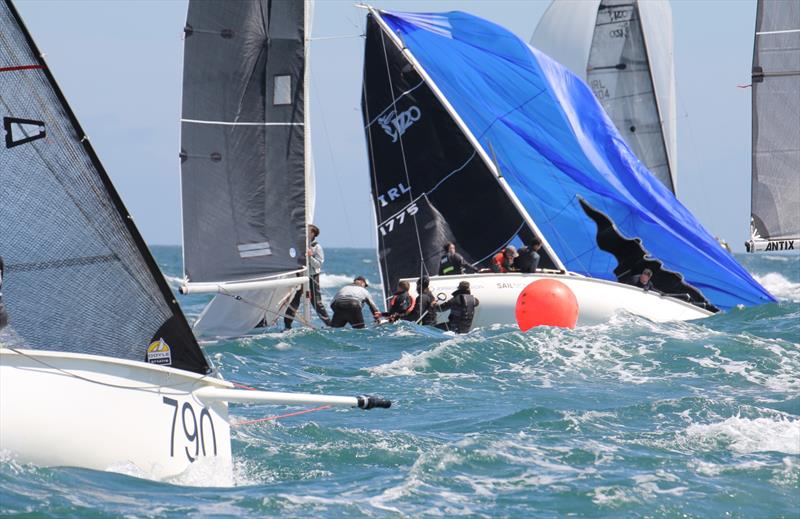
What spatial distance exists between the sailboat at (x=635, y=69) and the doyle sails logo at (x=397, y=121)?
8.29 m

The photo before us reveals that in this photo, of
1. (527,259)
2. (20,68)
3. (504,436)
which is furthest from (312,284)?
(20,68)

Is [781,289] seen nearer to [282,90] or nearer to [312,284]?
[312,284]

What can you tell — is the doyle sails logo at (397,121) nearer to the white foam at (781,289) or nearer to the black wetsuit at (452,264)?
the black wetsuit at (452,264)

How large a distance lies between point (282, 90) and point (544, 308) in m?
4.92

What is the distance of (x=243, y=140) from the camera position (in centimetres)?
1739

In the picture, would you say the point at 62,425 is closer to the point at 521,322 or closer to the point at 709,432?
the point at 709,432

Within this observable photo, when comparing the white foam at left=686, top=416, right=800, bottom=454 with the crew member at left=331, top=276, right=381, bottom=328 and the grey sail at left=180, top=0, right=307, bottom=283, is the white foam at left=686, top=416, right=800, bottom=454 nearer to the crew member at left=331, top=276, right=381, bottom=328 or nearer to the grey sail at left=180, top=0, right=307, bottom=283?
the crew member at left=331, top=276, right=381, bottom=328

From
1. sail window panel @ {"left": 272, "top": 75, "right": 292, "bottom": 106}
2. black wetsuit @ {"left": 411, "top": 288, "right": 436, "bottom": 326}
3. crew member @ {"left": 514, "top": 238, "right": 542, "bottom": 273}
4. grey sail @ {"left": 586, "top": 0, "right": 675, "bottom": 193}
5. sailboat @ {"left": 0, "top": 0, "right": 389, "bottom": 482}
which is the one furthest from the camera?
grey sail @ {"left": 586, "top": 0, "right": 675, "bottom": 193}

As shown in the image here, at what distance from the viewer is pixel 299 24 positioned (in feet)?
58.0

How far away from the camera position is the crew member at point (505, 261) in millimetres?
17664

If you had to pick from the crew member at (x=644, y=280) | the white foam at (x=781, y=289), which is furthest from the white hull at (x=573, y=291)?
the white foam at (x=781, y=289)

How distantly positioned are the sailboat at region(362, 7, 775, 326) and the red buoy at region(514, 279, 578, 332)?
3.08 metres

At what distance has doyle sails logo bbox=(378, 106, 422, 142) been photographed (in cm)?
1952

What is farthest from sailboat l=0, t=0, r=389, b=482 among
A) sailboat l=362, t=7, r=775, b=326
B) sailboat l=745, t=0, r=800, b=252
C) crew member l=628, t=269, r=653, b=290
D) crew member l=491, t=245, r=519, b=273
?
sailboat l=745, t=0, r=800, b=252
